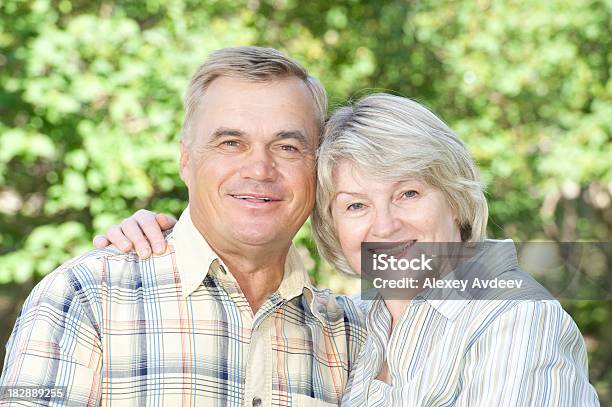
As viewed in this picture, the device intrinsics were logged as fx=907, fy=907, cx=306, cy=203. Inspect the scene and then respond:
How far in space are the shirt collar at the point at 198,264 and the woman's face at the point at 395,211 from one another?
36cm

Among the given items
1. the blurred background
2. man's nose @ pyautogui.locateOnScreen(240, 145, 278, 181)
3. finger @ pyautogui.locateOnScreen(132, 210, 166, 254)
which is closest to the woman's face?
man's nose @ pyautogui.locateOnScreen(240, 145, 278, 181)

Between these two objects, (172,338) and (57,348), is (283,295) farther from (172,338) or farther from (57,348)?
(57,348)

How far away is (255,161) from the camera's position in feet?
8.41

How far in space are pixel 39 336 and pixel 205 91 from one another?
857 mm

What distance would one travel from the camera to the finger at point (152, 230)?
2.56 m

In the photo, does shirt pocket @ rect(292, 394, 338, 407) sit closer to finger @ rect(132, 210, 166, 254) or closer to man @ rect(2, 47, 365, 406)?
man @ rect(2, 47, 365, 406)

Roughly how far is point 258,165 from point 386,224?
18.3 inches

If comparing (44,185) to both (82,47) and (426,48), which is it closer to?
(82,47)

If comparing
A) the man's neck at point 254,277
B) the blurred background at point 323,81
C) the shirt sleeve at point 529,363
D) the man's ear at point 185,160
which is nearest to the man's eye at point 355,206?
the man's neck at point 254,277

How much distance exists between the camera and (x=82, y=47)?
4949mm

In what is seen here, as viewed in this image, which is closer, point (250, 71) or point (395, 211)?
point (395, 211)

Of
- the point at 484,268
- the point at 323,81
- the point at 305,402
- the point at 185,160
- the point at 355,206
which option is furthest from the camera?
the point at 323,81

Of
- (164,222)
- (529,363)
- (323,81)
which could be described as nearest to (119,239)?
(164,222)

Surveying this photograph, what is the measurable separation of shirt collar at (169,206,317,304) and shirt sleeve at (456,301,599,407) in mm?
742
